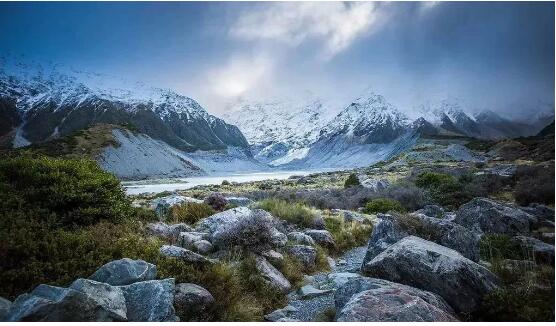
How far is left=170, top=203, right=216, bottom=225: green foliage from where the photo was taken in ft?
38.7

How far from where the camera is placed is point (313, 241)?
10.5 metres

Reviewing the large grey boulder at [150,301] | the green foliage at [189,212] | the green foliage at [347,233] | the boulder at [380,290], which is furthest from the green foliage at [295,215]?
the large grey boulder at [150,301]

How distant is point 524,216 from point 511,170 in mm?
848

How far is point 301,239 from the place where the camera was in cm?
1024

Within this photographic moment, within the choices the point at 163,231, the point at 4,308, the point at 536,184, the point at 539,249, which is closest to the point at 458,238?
the point at 539,249

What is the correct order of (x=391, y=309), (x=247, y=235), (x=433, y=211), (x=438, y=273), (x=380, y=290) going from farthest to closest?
(x=433, y=211)
(x=247, y=235)
(x=438, y=273)
(x=380, y=290)
(x=391, y=309)

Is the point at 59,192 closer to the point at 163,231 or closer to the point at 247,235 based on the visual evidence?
the point at 163,231

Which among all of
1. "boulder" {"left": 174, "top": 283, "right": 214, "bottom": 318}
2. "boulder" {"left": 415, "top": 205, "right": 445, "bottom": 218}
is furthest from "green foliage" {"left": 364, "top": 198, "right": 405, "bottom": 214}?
"boulder" {"left": 174, "top": 283, "right": 214, "bottom": 318}

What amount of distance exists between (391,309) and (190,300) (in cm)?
253

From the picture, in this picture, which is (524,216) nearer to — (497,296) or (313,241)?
(497,296)

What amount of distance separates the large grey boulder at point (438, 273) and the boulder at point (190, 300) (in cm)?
243

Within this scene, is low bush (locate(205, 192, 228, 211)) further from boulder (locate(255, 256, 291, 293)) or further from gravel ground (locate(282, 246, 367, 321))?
boulder (locate(255, 256, 291, 293))

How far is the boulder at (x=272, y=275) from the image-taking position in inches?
280
